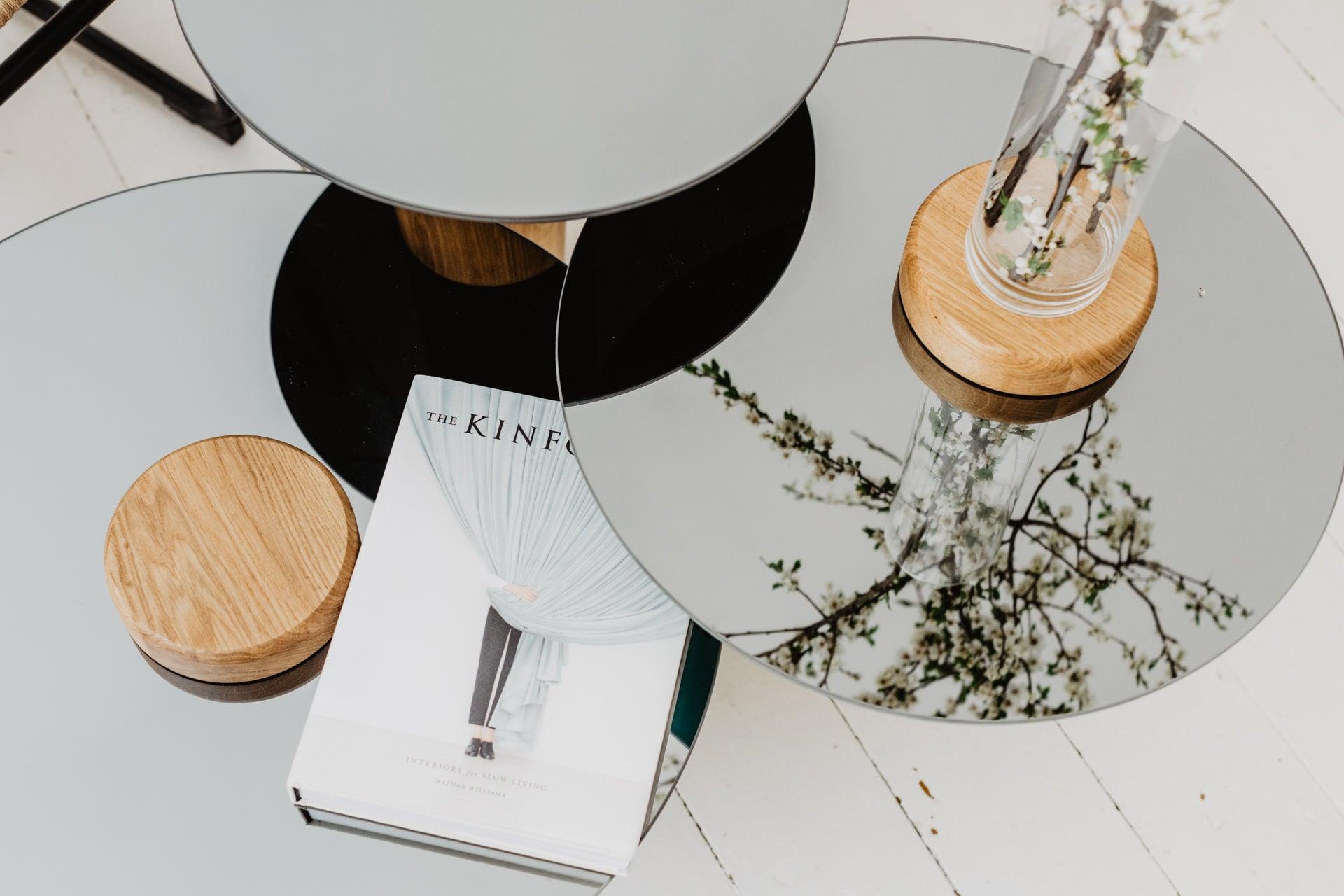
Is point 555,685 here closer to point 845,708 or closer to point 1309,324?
point 845,708

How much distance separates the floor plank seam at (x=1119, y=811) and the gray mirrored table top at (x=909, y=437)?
405mm

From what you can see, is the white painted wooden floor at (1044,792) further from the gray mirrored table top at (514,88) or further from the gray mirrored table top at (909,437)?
the gray mirrored table top at (514,88)

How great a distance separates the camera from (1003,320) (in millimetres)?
697

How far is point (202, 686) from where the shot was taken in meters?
0.77

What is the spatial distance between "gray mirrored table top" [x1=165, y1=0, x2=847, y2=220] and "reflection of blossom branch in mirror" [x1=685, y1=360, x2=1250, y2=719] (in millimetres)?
184

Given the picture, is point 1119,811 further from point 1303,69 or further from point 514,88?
point 1303,69

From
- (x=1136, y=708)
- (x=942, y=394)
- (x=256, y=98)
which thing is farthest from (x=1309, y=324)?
(x=256, y=98)

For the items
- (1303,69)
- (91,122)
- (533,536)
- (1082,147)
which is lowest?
(533,536)

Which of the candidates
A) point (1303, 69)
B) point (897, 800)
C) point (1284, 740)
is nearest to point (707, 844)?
point (897, 800)

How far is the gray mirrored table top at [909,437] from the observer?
67 centimetres

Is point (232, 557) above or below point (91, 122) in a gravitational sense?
below

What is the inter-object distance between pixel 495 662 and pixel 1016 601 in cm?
33

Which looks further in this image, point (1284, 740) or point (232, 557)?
point (1284, 740)

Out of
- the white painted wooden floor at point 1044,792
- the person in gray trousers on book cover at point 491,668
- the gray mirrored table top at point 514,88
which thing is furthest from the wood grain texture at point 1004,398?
the white painted wooden floor at point 1044,792
